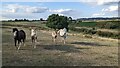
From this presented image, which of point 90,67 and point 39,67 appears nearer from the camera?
point 39,67

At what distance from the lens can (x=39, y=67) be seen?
15.8 metres

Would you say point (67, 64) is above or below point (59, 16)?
below

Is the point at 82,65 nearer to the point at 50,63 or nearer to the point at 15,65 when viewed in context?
the point at 50,63

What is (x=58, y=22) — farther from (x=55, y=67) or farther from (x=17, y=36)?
(x=55, y=67)

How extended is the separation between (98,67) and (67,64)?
6.29 ft

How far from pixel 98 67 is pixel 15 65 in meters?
5.05

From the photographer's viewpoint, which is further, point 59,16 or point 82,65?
point 59,16

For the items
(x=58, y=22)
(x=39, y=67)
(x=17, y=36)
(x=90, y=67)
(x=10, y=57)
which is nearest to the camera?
(x=39, y=67)

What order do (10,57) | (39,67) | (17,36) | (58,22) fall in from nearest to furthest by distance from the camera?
(39,67) → (10,57) → (17,36) → (58,22)

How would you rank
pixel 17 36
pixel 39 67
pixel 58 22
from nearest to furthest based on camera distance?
pixel 39 67 < pixel 17 36 < pixel 58 22

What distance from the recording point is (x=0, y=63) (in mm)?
16609

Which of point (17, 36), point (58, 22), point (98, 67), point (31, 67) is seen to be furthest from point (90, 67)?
point (58, 22)

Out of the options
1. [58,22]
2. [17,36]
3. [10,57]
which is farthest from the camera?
[58,22]

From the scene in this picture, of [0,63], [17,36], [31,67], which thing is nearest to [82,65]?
[31,67]
